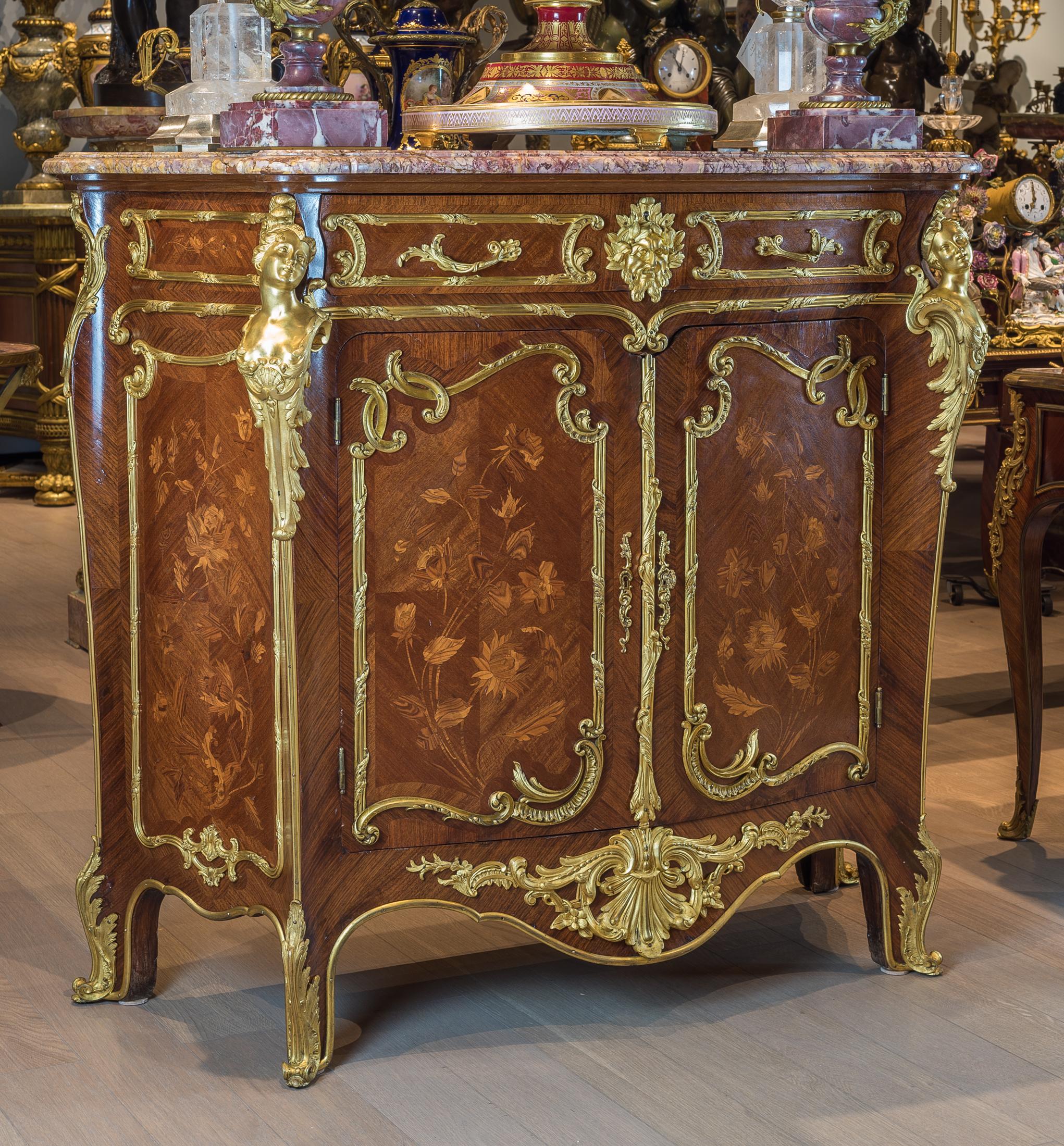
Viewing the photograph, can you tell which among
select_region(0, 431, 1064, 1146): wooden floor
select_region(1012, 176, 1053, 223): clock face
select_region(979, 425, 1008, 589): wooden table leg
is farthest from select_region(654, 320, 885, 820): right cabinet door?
select_region(1012, 176, 1053, 223): clock face

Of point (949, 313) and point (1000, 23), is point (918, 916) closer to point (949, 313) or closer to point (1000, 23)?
point (949, 313)

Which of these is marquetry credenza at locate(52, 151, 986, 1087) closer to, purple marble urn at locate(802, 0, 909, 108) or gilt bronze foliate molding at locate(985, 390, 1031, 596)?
purple marble urn at locate(802, 0, 909, 108)

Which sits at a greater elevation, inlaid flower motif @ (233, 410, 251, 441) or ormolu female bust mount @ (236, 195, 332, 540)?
ormolu female bust mount @ (236, 195, 332, 540)

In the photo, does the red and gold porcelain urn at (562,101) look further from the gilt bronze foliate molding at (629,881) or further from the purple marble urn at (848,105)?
the gilt bronze foliate molding at (629,881)

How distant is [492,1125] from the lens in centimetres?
203

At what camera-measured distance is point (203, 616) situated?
7.38 feet

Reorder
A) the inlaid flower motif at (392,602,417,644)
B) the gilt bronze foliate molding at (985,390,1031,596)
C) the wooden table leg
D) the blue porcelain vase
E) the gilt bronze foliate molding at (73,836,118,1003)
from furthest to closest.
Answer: the wooden table leg, the gilt bronze foliate molding at (985,390,1031,596), the blue porcelain vase, the gilt bronze foliate molding at (73,836,118,1003), the inlaid flower motif at (392,602,417,644)

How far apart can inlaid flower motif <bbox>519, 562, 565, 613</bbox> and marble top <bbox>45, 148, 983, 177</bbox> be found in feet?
1.68

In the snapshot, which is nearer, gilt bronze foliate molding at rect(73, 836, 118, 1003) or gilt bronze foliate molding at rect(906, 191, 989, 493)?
gilt bronze foliate molding at rect(906, 191, 989, 493)

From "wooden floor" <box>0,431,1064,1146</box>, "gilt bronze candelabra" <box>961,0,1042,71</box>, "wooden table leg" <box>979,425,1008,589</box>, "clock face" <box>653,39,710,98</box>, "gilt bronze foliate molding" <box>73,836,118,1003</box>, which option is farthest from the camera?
"gilt bronze candelabra" <box>961,0,1042,71</box>

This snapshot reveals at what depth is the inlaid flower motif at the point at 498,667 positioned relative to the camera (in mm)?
2184

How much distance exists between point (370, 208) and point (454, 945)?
119 cm

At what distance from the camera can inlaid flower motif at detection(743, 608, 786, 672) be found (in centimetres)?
232

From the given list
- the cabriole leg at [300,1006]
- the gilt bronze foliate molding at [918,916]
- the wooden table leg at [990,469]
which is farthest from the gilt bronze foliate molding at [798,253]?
the wooden table leg at [990,469]
